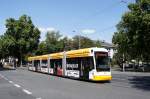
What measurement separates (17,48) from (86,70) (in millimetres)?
80449

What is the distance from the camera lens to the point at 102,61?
30.2 metres

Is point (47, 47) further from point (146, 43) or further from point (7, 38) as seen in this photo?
point (146, 43)

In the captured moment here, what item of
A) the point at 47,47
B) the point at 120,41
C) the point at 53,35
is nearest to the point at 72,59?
the point at 120,41

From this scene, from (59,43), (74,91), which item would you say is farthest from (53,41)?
(74,91)

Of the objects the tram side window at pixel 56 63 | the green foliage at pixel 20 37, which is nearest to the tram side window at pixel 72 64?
the tram side window at pixel 56 63

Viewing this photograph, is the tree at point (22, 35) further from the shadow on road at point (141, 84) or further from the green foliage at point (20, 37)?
the shadow on road at point (141, 84)

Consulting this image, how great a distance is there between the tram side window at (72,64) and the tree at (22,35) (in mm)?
70562

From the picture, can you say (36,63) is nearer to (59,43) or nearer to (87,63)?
(87,63)

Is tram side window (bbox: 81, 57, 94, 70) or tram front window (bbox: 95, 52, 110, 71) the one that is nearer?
tram front window (bbox: 95, 52, 110, 71)

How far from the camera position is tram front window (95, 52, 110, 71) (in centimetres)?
2986

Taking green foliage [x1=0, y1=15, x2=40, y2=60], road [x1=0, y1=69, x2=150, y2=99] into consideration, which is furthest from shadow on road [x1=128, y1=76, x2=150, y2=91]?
green foliage [x1=0, y1=15, x2=40, y2=60]

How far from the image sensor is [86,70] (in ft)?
102

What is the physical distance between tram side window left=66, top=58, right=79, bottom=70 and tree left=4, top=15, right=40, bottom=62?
232 ft

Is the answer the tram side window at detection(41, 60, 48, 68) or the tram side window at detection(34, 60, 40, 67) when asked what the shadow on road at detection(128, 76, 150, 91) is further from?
the tram side window at detection(34, 60, 40, 67)
